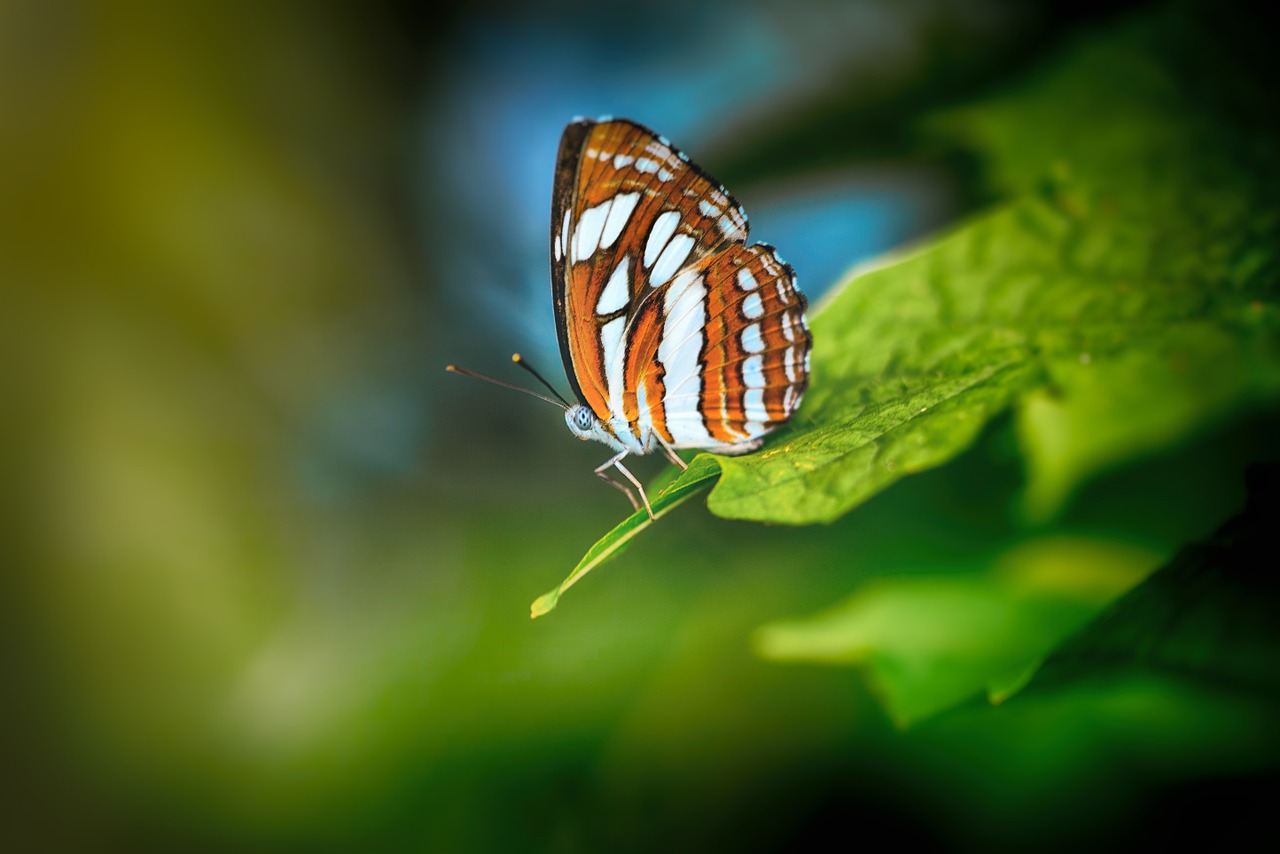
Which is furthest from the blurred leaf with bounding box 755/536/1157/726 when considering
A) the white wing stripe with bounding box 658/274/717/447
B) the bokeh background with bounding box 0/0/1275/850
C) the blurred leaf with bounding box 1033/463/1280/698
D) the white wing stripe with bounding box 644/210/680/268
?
the white wing stripe with bounding box 644/210/680/268

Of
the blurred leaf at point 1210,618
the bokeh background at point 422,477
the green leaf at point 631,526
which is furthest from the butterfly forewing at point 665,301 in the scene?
the blurred leaf at point 1210,618

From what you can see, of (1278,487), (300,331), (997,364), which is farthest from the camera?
(300,331)

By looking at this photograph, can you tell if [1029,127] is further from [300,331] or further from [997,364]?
[300,331]

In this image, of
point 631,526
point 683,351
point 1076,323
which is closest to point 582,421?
point 683,351

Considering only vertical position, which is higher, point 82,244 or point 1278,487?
point 82,244

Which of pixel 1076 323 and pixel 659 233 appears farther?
pixel 659 233

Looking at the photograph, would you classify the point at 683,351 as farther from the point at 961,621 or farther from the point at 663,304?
the point at 961,621

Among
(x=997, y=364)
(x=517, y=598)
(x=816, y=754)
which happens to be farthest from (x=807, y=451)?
(x=517, y=598)

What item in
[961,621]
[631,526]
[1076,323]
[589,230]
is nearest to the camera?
[631,526]

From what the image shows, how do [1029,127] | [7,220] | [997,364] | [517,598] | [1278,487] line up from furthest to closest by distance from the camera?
[7,220]
[517,598]
[1029,127]
[997,364]
[1278,487]
